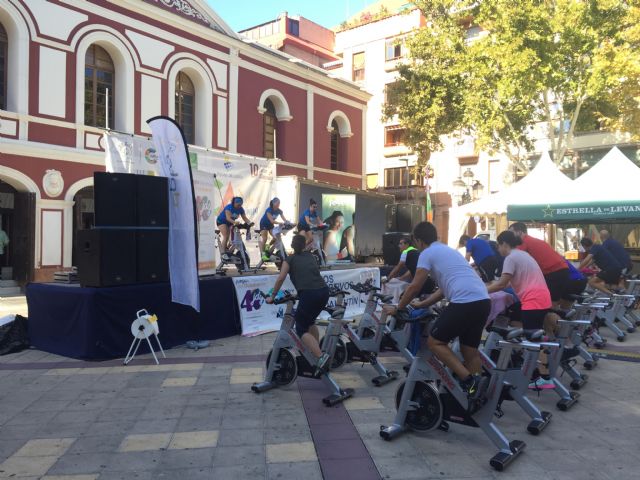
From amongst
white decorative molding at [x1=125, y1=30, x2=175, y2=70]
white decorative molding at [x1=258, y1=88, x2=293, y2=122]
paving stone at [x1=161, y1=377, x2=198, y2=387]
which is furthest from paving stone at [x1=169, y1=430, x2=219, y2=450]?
white decorative molding at [x1=258, y1=88, x2=293, y2=122]

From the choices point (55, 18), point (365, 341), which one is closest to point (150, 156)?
point (365, 341)

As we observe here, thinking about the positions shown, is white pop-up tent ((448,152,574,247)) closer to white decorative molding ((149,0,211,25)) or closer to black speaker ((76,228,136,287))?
black speaker ((76,228,136,287))

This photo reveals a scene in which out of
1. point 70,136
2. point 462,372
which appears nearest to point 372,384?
point 462,372

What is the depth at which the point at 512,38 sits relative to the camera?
16406 millimetres

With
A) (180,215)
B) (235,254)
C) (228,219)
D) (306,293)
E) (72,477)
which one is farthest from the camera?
(228,219)

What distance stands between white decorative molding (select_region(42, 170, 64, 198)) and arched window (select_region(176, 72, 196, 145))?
15.6 ft

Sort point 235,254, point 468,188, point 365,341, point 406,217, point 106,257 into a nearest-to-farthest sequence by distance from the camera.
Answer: point 365,341, point 106,257, point 235,254, point 406,217, point 468,188

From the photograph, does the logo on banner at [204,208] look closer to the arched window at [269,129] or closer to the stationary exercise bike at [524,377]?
the stationary exercise bike at [524,377]

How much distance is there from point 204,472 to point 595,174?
11.5 meters

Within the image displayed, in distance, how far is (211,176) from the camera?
10328 mm

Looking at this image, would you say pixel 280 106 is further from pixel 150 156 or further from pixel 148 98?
pixel 150 156

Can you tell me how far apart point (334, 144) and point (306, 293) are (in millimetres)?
19838

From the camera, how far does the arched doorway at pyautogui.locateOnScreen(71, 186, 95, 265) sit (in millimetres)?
15799

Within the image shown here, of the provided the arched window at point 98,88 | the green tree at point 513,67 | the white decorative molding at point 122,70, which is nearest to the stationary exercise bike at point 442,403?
the arched window at point 98,88
